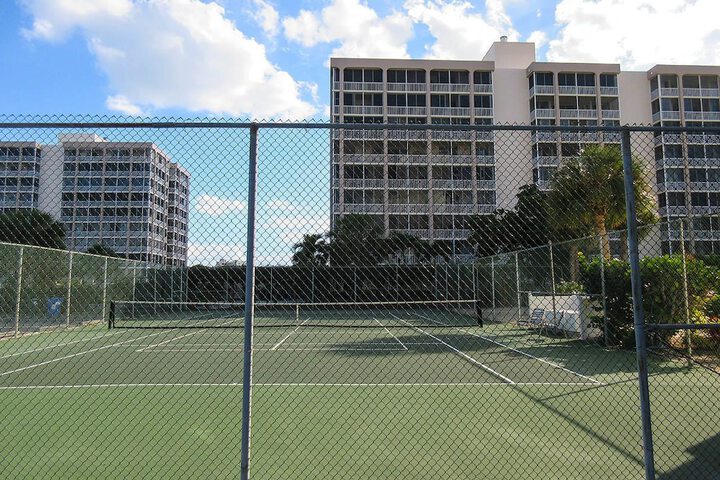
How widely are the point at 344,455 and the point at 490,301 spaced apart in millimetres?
21318

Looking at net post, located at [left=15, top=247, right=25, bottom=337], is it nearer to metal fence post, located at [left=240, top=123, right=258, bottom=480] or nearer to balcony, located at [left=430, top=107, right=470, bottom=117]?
metal fence post, located at [left=240, top=123, right=258, bottom=480]

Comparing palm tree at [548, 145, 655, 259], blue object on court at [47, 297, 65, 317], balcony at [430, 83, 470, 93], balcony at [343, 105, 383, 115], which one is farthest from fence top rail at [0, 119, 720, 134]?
balcony at [430, 83, 470, 93]

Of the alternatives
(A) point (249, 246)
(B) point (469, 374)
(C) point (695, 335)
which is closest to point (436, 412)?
(B) point (469, 374)

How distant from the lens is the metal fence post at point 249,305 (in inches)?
161

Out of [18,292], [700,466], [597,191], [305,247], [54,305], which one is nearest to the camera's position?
[700,466]

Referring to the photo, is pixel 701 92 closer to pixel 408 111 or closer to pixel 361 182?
pixel 408 111

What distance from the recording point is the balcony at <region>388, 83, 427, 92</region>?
6575 centimetres

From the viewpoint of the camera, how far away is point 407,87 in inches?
2589

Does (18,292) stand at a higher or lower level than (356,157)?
lower

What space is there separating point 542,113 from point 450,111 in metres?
10.3

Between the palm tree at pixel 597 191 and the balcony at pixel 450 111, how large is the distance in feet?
136

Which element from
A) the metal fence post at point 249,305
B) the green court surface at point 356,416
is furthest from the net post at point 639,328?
the metal fence post at point 249,305

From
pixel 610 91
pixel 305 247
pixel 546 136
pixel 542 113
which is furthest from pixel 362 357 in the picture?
pixel 610 91

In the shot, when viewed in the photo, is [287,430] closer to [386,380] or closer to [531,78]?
[386,380]
